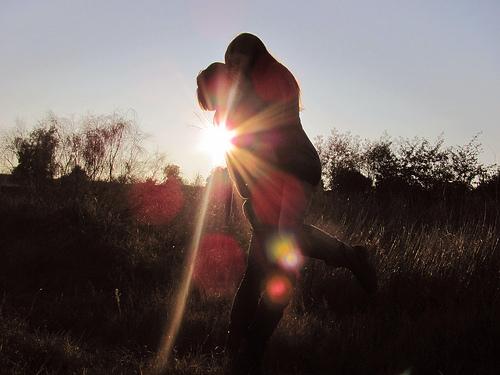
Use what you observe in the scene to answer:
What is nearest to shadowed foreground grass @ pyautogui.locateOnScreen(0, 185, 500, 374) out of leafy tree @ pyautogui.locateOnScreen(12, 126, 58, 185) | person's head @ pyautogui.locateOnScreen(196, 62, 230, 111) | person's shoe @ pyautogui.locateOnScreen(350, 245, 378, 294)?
person's shoe @ pyautogui.locateOnScreen(350, 245, 378, 294)

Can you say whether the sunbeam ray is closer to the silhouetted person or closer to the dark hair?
the silhouetted person

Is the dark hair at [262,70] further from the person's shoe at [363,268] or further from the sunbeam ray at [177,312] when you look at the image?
the sunbeam ray at [177,312]

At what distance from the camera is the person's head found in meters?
3.13

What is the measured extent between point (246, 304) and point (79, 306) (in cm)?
270

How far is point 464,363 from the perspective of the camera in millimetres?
3277

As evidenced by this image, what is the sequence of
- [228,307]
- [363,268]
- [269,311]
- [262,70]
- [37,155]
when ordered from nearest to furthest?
[269,311], [262,70], [363,268], [228,307], [37,155]

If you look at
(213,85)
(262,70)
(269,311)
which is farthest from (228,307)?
(262,70)

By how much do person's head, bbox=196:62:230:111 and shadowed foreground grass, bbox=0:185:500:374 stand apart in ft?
5.38

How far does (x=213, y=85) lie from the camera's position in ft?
10.4

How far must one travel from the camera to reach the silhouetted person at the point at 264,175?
2.88 m

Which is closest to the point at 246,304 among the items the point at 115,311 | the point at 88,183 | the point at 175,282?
the point at 115,311

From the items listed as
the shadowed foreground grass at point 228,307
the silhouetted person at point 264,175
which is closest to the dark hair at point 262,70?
the silhouetted person at point 264,175

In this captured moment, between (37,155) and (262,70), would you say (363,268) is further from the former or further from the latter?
(37,155)

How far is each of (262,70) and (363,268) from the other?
1.55 metres
